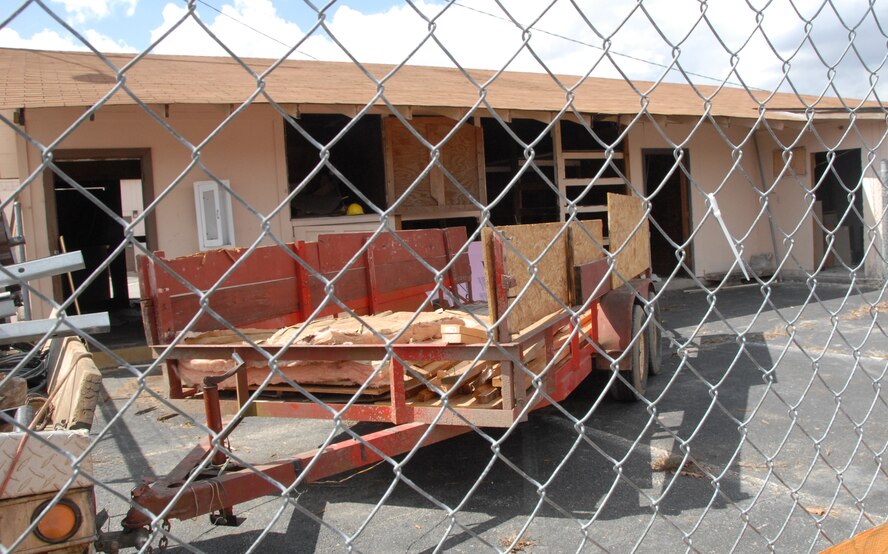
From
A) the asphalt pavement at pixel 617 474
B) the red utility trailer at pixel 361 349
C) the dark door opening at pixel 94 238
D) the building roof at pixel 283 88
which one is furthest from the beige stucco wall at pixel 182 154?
the dark door opening at pixel 94 238

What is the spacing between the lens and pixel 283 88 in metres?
10.0

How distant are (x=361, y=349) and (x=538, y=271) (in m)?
1.07

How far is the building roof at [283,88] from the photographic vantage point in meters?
8.41

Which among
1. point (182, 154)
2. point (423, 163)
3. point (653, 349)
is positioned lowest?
point (653, 349)

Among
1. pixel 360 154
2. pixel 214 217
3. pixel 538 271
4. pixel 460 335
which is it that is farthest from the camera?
pixel 360 154

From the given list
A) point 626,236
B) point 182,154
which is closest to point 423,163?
point 182,154

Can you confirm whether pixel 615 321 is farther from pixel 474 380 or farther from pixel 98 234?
pixel 98 234

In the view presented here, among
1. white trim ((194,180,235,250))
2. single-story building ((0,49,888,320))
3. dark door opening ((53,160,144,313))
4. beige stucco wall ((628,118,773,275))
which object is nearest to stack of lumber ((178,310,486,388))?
single-story building ((0,49,888,320))

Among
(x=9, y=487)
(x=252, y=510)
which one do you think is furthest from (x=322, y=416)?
(x=9, y=487)

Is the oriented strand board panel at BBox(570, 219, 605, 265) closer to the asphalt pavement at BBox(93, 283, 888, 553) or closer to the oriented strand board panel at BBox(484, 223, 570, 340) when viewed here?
the oriented strand board panel at BBox(484, 223, 570, 340)

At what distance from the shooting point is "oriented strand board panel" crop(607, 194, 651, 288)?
493 cm

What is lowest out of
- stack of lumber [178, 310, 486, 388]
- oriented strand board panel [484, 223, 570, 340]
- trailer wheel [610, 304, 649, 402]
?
trailer wheel [610, 304, 649, 402]

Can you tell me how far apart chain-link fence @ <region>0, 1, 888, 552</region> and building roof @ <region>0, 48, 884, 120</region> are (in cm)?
11

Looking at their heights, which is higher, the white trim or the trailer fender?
the white trim
